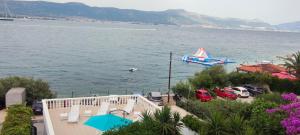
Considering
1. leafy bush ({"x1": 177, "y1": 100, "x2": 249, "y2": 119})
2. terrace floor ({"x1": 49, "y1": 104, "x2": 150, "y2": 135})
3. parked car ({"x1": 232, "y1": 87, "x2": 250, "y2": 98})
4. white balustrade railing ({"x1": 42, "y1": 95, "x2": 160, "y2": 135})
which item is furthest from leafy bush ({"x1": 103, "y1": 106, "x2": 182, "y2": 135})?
parked car ({"x1": 232, "y1": 87, "x2": 250, "y2": 98})

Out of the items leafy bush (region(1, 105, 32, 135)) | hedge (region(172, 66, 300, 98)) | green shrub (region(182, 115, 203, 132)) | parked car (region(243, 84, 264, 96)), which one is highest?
green shrub (region(182, 115, 203, 132))

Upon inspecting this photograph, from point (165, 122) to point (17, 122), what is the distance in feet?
17.3

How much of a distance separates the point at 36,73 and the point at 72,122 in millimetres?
40223

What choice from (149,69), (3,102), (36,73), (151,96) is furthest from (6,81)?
(149,69)

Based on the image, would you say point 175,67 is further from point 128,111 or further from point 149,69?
point 128,111

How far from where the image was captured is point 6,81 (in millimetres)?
21703

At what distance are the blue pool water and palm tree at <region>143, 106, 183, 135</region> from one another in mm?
3124

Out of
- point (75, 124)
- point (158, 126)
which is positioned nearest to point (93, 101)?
point (75, 124)

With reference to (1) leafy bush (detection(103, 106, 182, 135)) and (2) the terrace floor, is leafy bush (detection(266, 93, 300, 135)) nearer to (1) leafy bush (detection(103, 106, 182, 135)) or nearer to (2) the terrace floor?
(1) leafy bush (detection(103, 106, 182, 135))

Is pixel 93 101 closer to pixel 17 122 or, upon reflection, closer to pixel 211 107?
pixel 17 122

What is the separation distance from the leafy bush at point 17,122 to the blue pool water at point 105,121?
245cm

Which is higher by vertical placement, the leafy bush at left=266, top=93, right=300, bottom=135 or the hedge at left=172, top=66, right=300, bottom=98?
the leafy bush at left=266, top=93, right=300, bottom=135

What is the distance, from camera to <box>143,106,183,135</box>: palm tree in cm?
955

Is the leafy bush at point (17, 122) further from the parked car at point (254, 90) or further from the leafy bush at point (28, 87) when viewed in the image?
the parked car at point (254, 90)
